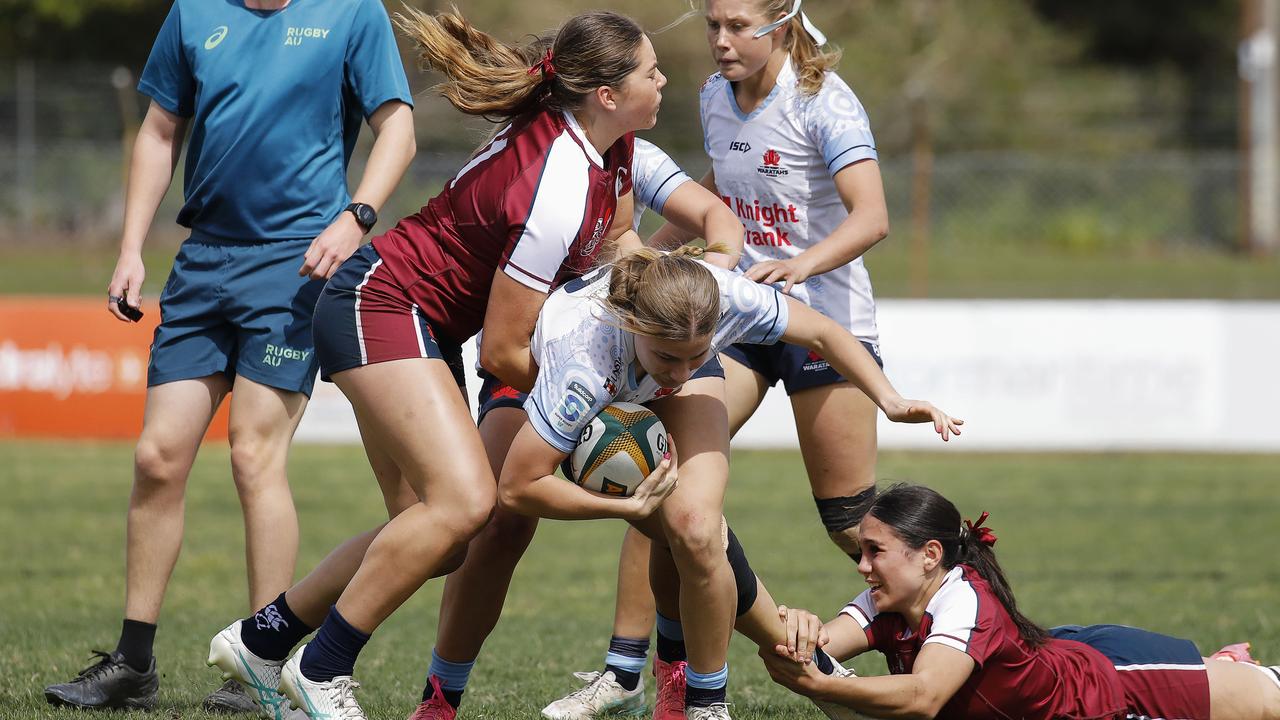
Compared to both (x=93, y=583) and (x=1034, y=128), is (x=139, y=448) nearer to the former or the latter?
(x=93, y=583)

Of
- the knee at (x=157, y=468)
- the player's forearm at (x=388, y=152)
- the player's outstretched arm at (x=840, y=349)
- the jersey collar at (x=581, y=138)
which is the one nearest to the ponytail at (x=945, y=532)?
the player's outstretched arm at (x=840, y=349)

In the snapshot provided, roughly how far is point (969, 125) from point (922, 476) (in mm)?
13189

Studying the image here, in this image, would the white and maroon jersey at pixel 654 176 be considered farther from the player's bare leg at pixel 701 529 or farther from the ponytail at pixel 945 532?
the ponytail at pixel 945 532

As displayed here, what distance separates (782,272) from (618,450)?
32.9 inches

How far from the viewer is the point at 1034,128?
2464 centimetres

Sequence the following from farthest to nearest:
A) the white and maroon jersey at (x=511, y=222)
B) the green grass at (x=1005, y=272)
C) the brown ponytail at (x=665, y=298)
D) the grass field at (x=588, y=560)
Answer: the green grass at (x=1005, y=272) → the grass field at (x=588, y=560) → the white and maroon jersey at (x=511, y=222) → the brown ponytail at (x=665, y=298)

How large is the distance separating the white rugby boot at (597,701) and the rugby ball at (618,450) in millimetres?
985

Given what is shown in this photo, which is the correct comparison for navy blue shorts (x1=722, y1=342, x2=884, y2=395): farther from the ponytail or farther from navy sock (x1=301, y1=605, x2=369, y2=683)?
navy sock (x1=301, y1=605, x2=369, y2=683)

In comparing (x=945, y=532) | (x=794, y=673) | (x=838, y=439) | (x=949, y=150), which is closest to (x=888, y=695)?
(x=794, y=673)

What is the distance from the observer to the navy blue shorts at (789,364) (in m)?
4.87

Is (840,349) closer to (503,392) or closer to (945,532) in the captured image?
(945,532)

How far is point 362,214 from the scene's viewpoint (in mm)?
4402

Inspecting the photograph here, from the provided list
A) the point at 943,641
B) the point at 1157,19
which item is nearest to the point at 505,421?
→ the point at 943,641

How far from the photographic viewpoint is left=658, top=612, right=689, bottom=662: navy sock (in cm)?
442
